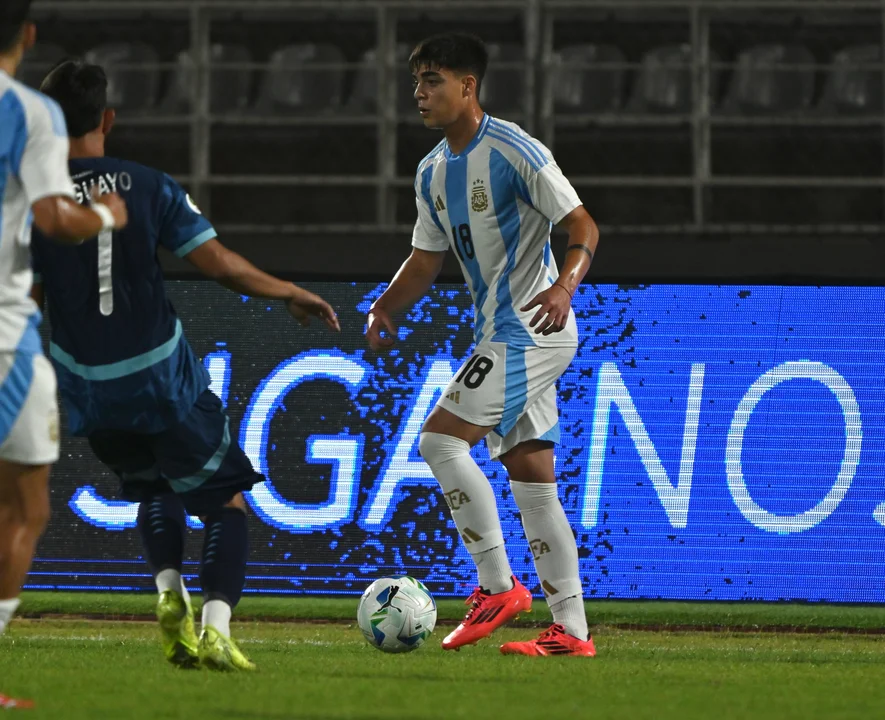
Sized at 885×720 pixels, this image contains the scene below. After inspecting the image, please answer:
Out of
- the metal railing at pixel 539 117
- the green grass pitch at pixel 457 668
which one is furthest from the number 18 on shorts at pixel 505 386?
the metal railing at pixel 539 117

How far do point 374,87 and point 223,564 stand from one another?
7.78m

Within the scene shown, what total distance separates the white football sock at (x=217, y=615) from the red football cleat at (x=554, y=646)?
3.82ft

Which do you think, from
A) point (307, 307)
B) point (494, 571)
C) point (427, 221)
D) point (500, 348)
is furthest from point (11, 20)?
point (494, 571)

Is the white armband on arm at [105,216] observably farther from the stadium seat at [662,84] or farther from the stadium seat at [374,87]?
the stadium seat at [662,84]

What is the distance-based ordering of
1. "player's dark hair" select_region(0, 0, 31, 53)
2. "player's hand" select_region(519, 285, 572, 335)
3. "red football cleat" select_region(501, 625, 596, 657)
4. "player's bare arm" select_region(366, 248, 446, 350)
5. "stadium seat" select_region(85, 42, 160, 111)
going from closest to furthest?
"player's dark hair" select_region(0, 0, 31, 53), "player's hand" select_region(519, 285, 572, 335), "red football cleat" select_region(501, 625, 596, 657), "player's bare arm" select_region(366, 248, 446, 350), "stadium seat" select_region(85, 42, 160, 111)

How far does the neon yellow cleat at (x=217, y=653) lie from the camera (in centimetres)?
420

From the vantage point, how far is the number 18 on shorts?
16.5 ft

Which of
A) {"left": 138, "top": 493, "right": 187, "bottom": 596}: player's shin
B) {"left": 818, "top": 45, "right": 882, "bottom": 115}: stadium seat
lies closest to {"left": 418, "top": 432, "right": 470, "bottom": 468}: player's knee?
{"left": 138, "top": 493, "right": 187, "bottom": 596}: player's shin

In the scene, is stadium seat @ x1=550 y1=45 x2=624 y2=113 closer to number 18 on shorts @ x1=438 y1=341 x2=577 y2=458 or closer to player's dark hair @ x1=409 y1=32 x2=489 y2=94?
player's dark hair @ x1=409 y1=32 x2=489 y2=94

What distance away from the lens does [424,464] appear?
252 inches

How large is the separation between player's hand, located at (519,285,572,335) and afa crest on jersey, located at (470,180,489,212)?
0.54m

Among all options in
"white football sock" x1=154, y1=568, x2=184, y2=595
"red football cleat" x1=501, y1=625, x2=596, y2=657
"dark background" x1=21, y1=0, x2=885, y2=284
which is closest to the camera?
"white football sock" x1=154, y1=568, x2=184, y2=595

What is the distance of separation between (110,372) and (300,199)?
7032mm

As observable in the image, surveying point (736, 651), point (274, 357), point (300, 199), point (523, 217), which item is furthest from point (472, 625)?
point (300, 199)
